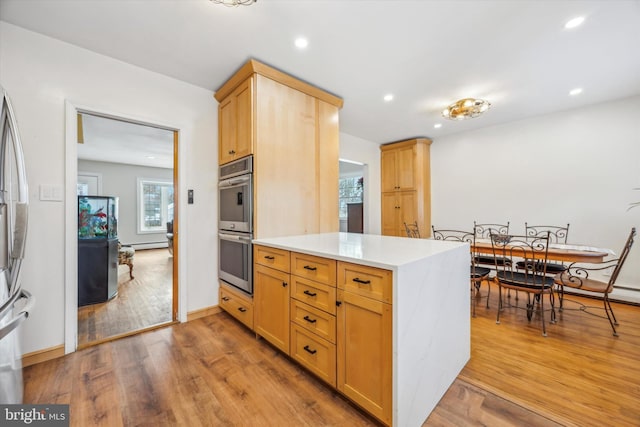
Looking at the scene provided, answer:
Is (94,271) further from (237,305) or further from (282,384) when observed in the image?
(282,384)

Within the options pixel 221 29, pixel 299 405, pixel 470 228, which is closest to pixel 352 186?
pixel 470 228

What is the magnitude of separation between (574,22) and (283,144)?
Result: 8.05ft

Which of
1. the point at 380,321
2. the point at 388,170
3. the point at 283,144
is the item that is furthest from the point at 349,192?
the point at 380,321

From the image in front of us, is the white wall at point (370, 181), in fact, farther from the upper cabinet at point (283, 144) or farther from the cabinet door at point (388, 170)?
the upper cabinet at point (283, 144)

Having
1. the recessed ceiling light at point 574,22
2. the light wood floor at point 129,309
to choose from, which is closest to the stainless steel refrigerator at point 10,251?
the light wood floor at point 129,309

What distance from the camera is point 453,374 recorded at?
163 cm

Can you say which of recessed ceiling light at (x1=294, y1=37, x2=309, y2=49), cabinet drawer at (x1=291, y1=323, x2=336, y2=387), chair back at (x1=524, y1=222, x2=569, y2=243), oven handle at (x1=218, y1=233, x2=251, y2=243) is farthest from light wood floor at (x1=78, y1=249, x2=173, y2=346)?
chair back at (x1=524, y1=222, x2=569, y2=243)

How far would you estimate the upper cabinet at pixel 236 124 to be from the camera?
234 centimetres

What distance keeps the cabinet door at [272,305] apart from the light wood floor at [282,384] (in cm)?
15

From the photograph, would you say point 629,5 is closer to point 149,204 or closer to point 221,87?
point 221,87

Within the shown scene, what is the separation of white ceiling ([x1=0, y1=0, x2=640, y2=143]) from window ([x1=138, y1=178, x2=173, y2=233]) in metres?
5.88

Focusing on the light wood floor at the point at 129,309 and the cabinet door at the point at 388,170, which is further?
the cabinet door at the point at 388,170

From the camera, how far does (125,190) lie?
22.4ft

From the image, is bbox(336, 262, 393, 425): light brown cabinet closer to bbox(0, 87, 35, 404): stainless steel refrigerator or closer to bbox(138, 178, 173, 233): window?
bbox(0, 87, 35, 404): stainless steel refrigerator
